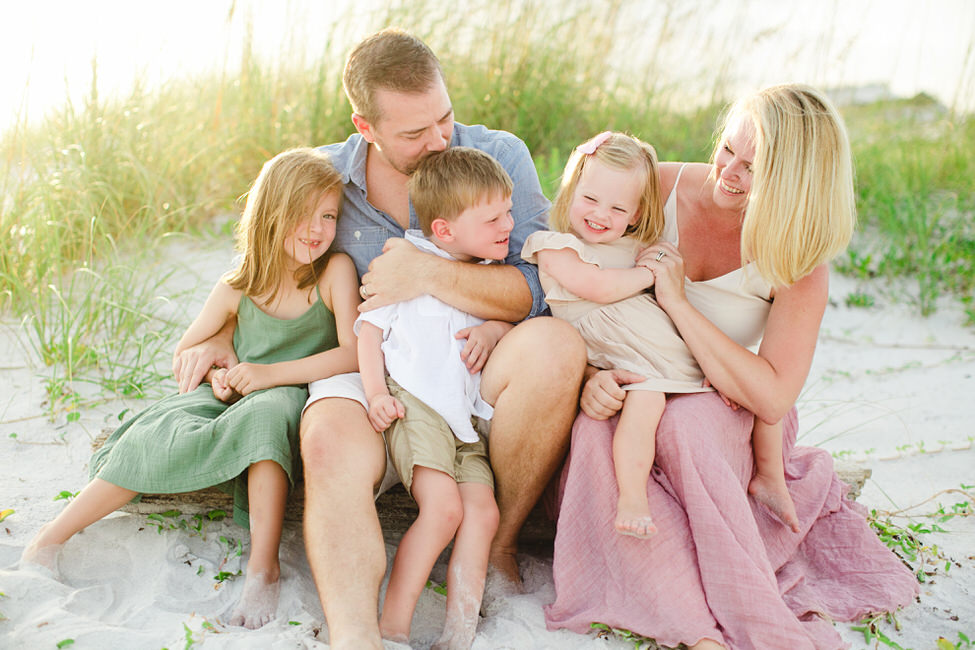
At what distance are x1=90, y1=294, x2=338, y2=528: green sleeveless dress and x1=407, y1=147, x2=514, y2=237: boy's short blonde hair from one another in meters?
0.73

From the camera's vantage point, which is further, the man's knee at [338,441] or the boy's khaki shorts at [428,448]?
the boy's khaki shorts at [428,448]

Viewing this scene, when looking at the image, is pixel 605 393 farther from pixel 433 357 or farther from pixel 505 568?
pixel 505 568

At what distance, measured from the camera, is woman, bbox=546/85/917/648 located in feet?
6.90

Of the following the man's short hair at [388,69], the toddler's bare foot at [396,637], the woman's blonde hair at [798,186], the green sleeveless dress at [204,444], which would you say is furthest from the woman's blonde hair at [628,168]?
the toddler's bare foot at [396,637]

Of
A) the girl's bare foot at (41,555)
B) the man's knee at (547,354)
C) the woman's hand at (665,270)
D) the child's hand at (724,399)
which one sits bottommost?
the girl's bare foot at (41,555)

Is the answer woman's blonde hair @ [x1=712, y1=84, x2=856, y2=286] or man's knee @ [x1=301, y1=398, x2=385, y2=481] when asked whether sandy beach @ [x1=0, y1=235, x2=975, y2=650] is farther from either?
woman's blonde hair @ [x1=712, y1=84, x2=856, y2=286]

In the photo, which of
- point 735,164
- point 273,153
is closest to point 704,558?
point 735,164

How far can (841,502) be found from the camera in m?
2.60

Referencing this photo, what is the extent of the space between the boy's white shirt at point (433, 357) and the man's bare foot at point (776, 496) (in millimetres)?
868

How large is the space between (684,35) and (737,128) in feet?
13.4

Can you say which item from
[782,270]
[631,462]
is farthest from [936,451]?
[631,462]

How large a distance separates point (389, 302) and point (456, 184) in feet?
1.39

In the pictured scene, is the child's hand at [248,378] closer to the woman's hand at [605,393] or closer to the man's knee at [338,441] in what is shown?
the man's knee at [338,441]

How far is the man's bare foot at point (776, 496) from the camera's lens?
7.93 ft
